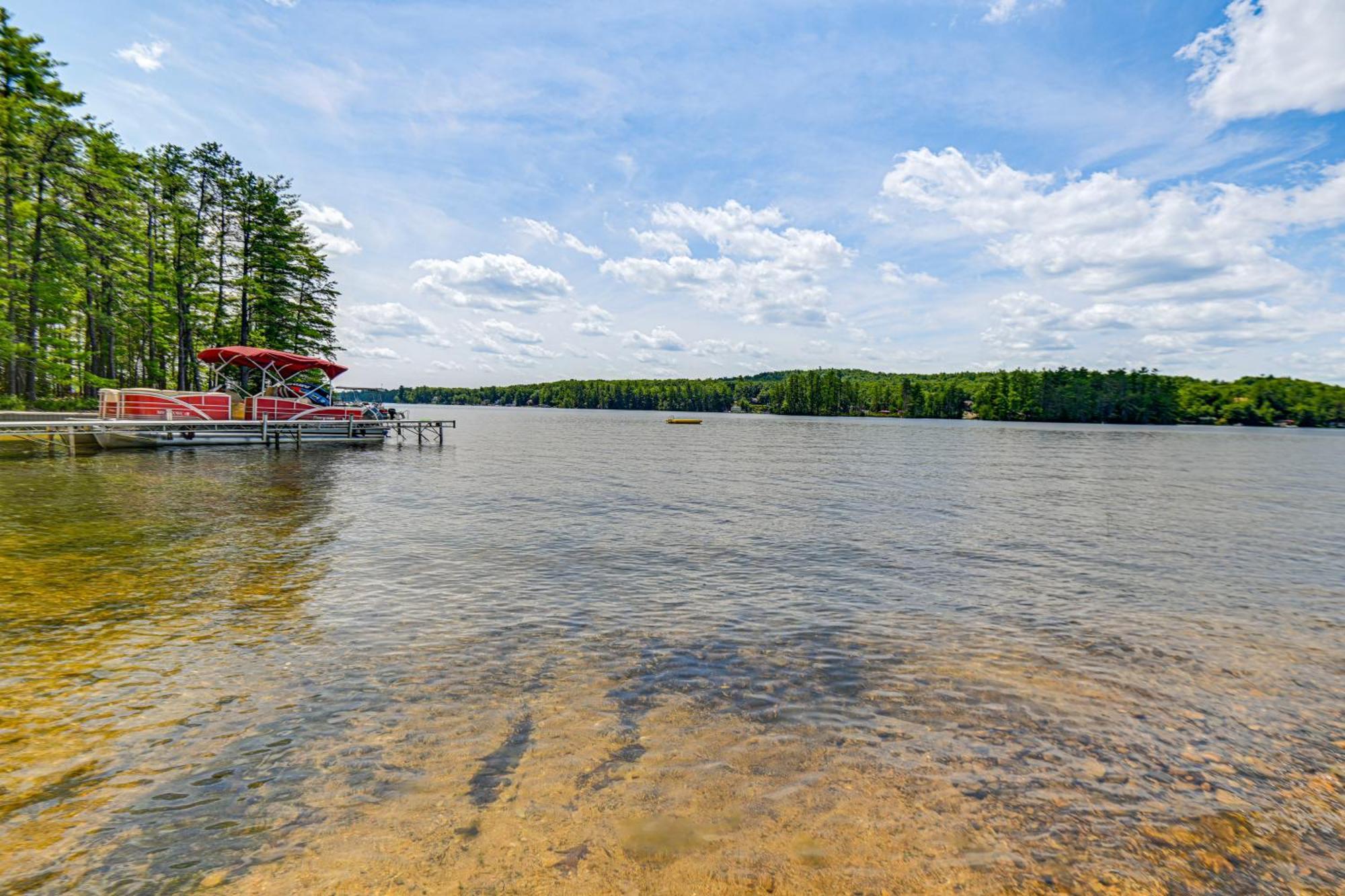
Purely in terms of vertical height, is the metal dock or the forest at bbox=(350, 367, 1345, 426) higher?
the forest at bbox=(350, 367, 1345, 426)

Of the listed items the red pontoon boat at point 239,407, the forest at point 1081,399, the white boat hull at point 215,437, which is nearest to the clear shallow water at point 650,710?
the white boat hull at point 215,437

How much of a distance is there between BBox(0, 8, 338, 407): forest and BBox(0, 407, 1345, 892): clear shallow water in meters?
26.6

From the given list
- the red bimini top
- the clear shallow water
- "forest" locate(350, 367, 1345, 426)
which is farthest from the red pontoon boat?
"forest" locate(350, 367, 1345, 426)

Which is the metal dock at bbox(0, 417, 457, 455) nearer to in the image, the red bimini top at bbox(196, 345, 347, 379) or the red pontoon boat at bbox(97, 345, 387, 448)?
the red pontoon boat at bbox(97, 345, 387, 448)

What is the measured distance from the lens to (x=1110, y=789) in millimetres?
5312

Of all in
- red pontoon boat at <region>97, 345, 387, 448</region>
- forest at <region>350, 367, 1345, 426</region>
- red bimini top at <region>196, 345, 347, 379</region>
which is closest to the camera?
red pontoon boat at <region>97, 345, 387, 448</region>

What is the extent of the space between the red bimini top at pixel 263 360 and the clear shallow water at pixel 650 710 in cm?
2249

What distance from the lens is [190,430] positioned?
3425 cm

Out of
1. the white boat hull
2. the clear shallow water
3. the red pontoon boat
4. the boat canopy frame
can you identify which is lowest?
the clear shallow water

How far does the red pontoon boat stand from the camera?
32.1m

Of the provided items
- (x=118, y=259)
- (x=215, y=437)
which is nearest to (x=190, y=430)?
(x=215, y=437)

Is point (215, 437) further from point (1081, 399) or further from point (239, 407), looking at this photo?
point (1081, 399)

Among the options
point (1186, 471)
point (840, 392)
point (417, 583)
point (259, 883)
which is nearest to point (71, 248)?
point (417, 583)

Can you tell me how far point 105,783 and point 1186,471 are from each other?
5430 centimetres
